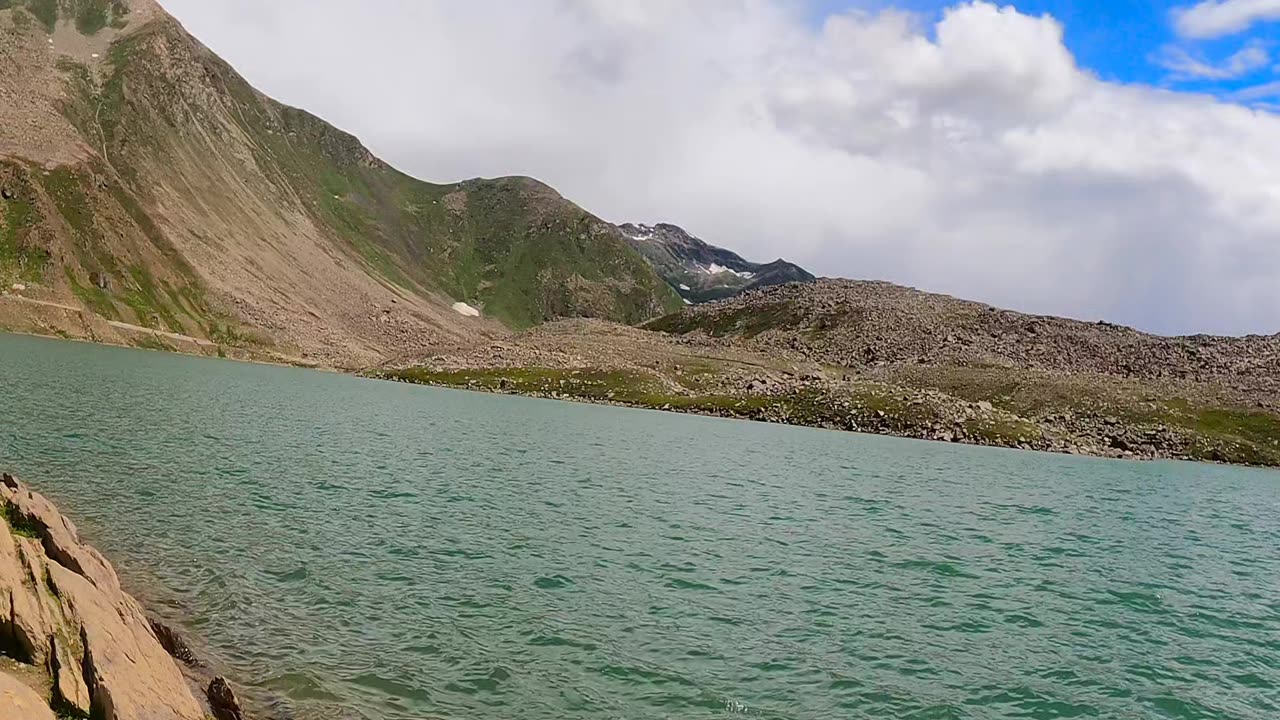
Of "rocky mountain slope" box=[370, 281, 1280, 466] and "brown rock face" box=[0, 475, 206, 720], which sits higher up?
"rocky mountain slope" box=[370, 281, 1280, 466]

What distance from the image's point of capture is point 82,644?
15.7 metres

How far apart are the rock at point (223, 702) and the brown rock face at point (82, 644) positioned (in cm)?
36

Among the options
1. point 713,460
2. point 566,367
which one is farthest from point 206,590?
point 566,367

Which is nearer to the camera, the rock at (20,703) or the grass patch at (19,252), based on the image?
the rock at (20,703)

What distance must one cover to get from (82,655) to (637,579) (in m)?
19.7

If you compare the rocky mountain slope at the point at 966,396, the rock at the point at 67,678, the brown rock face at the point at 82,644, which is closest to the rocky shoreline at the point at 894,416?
the rocky mountain slope at the point at 966,396

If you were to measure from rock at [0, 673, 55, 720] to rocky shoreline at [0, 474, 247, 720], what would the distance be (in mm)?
17

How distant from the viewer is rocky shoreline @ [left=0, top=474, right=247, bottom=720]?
14.0m

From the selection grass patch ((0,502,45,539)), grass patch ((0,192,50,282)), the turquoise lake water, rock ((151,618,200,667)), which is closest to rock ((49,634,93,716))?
rock ((151,618,200,667))

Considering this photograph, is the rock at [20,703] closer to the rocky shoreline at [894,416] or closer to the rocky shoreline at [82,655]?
the rocky shoreline at [82,655]

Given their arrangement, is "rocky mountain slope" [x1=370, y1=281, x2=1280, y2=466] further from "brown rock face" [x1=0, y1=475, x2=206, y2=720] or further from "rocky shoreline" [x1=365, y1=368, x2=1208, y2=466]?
"brown rock face" [x1=0, y1=475, x2=206, y2=720]

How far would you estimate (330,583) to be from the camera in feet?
90.9

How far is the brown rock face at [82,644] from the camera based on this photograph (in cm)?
1430

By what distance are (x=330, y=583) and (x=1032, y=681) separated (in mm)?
22696
